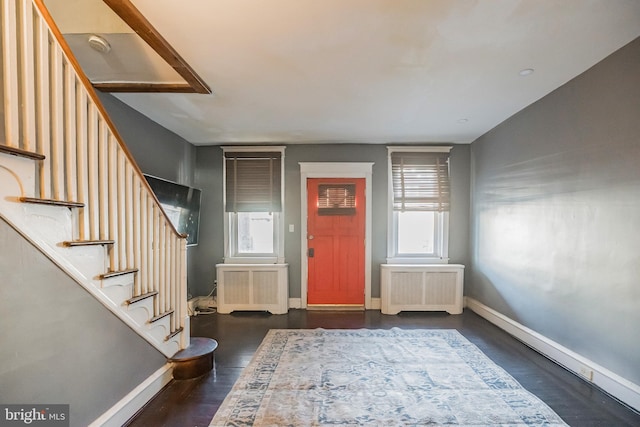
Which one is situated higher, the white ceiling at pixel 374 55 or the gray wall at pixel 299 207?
the white ceiling at pixel 374 55

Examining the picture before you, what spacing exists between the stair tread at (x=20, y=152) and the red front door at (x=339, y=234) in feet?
10.5

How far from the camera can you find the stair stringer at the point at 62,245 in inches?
48.2

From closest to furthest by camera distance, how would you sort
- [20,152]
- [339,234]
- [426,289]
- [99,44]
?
[20,152]
[99,44]
[426,289]
[339,234]

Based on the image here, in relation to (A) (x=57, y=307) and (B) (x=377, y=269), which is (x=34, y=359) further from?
(B) (x=377, y=269)

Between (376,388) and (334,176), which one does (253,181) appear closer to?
(334,176)

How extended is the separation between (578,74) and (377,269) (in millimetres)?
3117

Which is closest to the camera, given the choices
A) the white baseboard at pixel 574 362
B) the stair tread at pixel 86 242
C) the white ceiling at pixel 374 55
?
the stair tread at pixel 86 242

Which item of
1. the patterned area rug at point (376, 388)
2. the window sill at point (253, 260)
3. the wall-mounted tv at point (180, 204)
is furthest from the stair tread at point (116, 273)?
the window sill at point (253, 260)

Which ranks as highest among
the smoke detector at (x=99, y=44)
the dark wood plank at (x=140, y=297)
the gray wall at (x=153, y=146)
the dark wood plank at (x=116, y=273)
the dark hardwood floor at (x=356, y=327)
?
the smoke detector at (x=99, y=44)

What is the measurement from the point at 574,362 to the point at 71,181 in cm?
398

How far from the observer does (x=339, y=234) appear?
4.29 meters

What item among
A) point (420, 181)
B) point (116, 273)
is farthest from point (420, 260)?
point (116, 273)

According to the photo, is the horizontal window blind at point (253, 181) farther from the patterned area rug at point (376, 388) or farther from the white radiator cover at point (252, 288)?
the patterned area rug at point (376, 388)

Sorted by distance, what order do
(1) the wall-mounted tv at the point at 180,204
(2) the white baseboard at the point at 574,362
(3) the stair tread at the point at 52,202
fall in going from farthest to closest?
(1) the wall-mounted tv at the point at 180,204, (2) the white baseboard at the point at 574,362, (3) the stair tread at the point at 52,202
